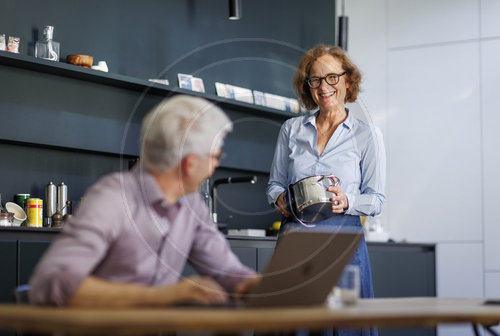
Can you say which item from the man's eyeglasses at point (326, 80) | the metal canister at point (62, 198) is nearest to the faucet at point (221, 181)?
the metal canister at point (62, 198)

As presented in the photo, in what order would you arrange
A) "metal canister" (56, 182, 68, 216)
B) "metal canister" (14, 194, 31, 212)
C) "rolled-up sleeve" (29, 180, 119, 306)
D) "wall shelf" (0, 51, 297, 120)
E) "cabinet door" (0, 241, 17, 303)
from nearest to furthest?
"rolled-up sleeve" (29, 180, 119, 306) < "cabinet door" (0, 241, 17, 303) < "wall shelf" (0, 51, 297, 120) < "metal canister" (14, 194, 31, 212) < "metal canister" (56, 182, 68, 216)

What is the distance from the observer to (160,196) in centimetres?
148

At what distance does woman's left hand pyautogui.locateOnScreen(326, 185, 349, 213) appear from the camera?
2395mm

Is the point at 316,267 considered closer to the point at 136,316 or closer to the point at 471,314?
the point at 471,314

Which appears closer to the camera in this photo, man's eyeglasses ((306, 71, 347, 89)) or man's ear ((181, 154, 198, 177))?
man's ear ((181, 154, 198, 177))

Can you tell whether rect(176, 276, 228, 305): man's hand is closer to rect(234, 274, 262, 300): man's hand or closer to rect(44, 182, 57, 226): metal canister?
rect(234, 274, 262, 300): man's hand

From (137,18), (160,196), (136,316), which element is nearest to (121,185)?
(160,196)

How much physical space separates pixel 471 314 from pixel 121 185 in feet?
2.26

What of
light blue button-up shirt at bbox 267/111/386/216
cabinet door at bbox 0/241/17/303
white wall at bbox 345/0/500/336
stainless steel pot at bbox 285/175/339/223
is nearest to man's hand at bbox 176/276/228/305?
stainless steel pot at bbox 285/175/339/223

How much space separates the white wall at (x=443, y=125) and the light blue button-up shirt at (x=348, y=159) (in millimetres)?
2873

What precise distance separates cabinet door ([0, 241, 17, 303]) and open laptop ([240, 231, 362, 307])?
181 centimetres

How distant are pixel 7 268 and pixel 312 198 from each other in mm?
1325

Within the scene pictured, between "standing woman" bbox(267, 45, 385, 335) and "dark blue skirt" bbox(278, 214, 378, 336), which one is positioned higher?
"standing woman" bbox(267, 45, 385, 335)

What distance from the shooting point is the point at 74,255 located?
132 centimetres
